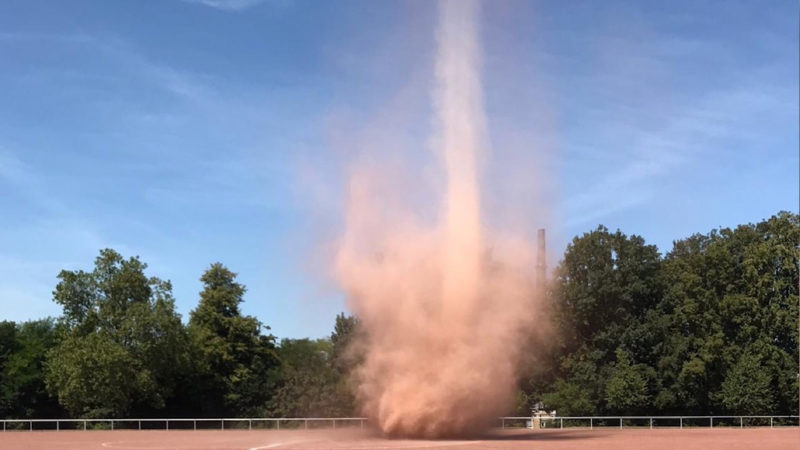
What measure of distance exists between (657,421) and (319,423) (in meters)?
24.4

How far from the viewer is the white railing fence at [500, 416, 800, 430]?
200 ft

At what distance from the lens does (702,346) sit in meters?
66.8

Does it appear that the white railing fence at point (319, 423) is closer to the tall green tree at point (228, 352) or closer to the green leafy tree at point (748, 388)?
the green leafy tree at point (748, 388)

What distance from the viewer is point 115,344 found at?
66.3m

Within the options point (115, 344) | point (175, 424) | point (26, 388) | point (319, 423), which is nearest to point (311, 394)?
point (319, 423)

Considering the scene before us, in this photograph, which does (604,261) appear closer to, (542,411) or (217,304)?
(542,411)

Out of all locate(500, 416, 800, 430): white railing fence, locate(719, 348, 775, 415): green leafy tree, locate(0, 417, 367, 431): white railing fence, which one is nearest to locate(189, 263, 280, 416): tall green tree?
locate(0, 417, 367, 431): white railing fence

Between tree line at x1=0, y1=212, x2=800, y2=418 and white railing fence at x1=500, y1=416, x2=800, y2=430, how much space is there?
1.03 meters

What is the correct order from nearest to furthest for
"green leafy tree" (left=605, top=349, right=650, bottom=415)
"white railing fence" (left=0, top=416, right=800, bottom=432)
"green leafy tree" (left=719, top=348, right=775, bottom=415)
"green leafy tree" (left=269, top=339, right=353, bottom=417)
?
"white railing fence" (left=0, top=416, right=800, bottom=432) → "green leafy tree" (left=719, top=348, right=775, bottom=415) → "green leafy tree" (left=605, top=349, right=650, bottom=415) → "green leafy tree" (left=269, top=339, right=353, bottom=417)

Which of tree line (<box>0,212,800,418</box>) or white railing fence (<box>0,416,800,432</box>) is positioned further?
tree line (<box>0,212,800,418</box>)

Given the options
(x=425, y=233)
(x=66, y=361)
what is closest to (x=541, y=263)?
(x=425, y=233)

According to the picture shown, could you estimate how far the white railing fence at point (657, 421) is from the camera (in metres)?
60.8

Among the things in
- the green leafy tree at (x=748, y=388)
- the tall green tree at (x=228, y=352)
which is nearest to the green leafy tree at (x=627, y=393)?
the green leafy tree at (x=748, y=388)

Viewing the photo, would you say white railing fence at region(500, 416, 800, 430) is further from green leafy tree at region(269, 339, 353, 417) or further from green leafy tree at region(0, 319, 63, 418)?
green leafy tree at region(0, 319, 63, 418)
